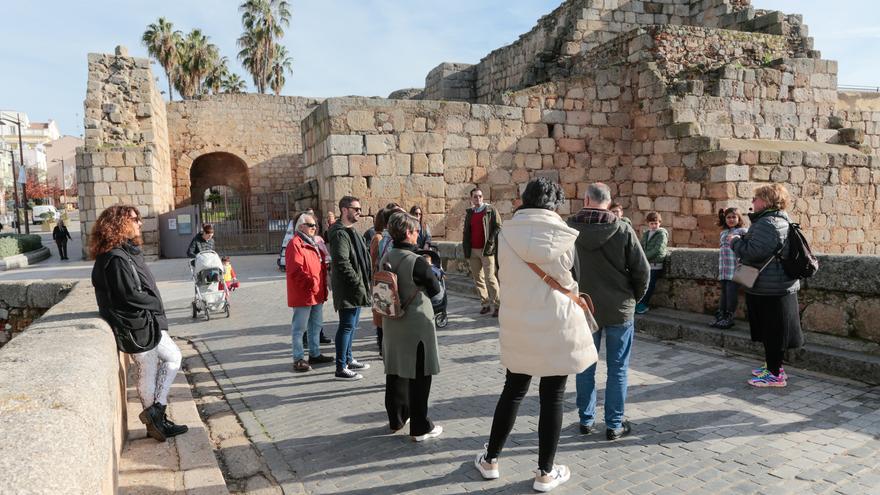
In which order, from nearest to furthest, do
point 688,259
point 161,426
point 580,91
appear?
point 161,426
point 688,259
point 580,91

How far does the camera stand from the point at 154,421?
3.94 metres

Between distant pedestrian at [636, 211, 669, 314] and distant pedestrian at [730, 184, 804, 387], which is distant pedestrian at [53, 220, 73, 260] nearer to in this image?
distant pedestrian at [636, 211, 669, 314]

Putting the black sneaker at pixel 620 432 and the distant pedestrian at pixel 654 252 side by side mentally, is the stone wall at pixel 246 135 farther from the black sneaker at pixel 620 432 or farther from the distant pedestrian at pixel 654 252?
the black sneaker at pixel 620 432

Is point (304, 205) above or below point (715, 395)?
above

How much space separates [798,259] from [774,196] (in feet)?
1.78

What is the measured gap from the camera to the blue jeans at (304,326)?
19.5ft

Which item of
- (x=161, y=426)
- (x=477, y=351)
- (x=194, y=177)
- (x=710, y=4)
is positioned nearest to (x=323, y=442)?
(x=161, y=426)

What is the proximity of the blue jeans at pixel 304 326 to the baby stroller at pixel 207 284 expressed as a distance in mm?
3211

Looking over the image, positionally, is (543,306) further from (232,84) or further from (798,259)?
(232,84)

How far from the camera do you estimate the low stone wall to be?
171 centimetres

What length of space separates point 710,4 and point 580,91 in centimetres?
549

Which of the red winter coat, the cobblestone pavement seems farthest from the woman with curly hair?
the red winter coat

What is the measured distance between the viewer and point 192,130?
24.3m

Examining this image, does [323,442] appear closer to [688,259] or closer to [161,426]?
[161,426]
